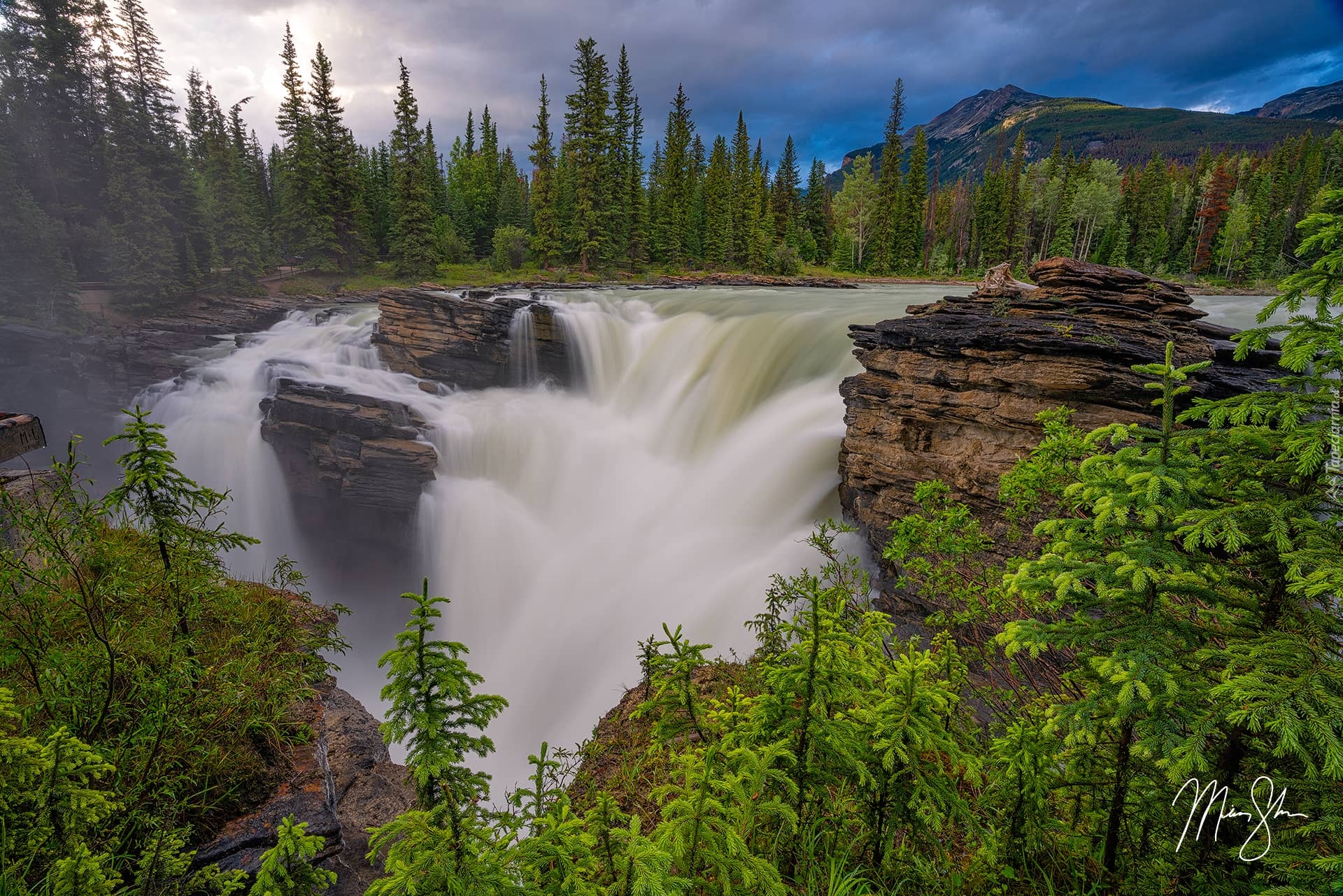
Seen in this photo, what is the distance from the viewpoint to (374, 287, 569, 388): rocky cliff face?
17.0m

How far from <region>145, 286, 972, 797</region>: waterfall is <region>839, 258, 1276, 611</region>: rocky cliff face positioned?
1.54 metres

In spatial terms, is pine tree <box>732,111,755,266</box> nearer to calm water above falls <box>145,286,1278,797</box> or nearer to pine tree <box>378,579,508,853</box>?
calm water above falls <box>145,286,1278,797</box>

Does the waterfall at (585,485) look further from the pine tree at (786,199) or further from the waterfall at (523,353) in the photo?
the pine tree at (786,199)

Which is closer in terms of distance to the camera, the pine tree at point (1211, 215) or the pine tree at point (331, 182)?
the pine tree at point (331, 182)

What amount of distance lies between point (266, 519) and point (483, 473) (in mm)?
5995

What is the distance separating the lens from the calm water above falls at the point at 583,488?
9.35m

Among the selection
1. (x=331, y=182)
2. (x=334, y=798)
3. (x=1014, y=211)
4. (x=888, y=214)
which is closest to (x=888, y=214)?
(x=888, y=214)

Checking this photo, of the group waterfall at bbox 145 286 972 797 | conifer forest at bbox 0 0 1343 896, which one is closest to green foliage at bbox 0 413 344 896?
conifer forest at bbox 0 0 1343 896

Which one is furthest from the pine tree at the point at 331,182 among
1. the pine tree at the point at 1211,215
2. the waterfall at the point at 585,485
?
the pine tree at the point at 1211,215

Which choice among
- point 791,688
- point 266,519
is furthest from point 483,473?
point 791,688

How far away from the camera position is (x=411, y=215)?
35.0 meters

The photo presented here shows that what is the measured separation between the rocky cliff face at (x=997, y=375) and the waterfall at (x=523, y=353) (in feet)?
35.9

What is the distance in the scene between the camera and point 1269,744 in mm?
1710
